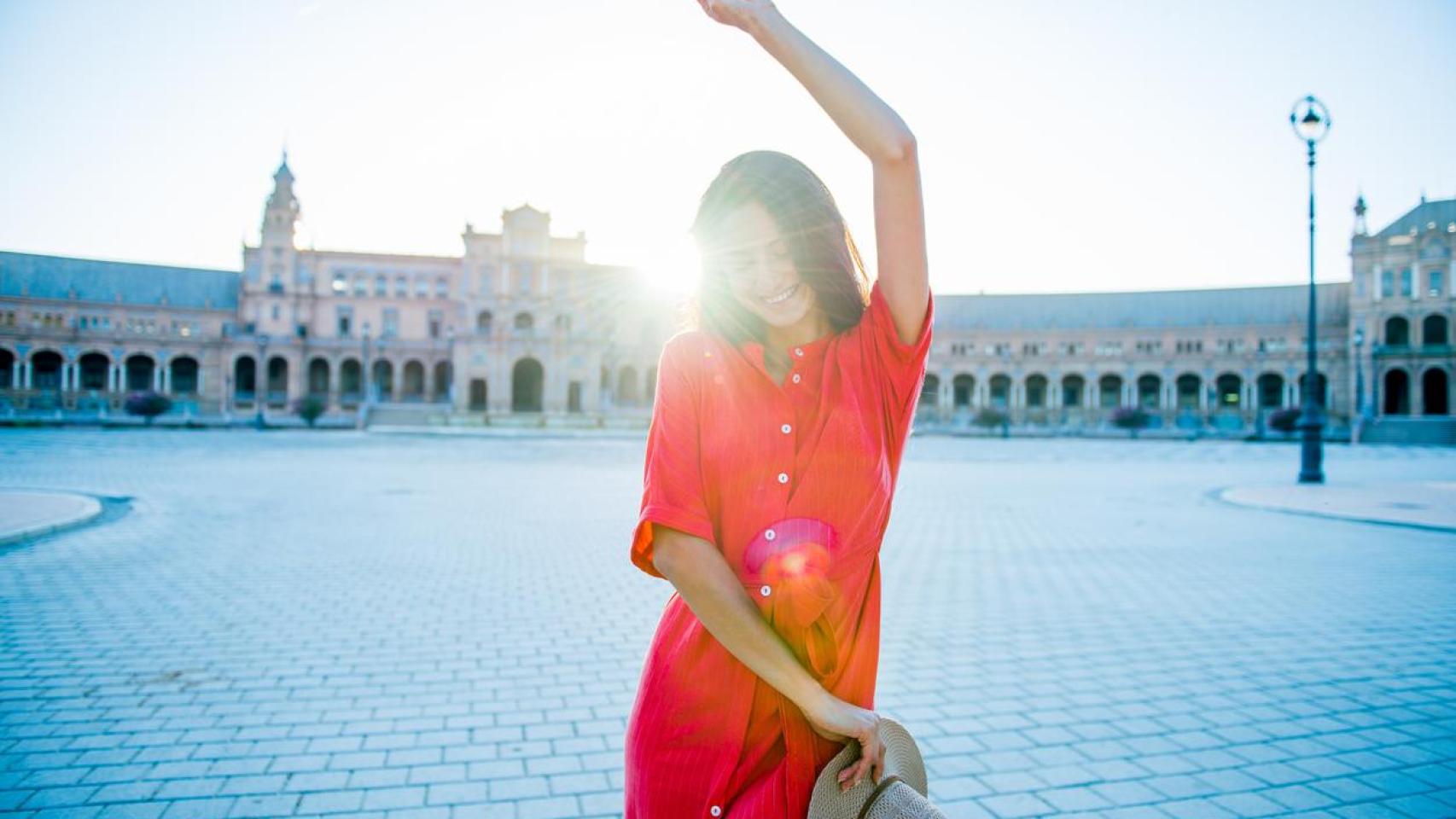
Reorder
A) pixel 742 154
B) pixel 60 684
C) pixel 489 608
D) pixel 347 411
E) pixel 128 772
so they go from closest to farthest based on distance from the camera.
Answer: pixel 742 154, pixel 128 772, pixel 60 684, pixel 489 608, pixel 347 411

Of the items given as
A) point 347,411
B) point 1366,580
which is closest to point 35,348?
point 347,411

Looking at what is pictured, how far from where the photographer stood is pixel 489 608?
7.20m

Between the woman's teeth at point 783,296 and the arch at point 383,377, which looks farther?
the arch at point 383,377

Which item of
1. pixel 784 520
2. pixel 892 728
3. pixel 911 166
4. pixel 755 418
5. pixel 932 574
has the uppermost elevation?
pixel 911 166

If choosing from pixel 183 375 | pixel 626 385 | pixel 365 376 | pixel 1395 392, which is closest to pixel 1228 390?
pixel 1395 392

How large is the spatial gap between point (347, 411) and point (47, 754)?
66.5 metres

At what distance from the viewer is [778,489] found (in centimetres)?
156

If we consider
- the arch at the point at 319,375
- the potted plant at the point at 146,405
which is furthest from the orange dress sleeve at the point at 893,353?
the arch at the point at 319,375

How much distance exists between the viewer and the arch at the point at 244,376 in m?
72.6

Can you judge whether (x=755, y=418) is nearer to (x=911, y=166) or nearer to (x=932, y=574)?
(x=911, y=166)

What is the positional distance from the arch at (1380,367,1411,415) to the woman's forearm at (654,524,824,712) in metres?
80.6

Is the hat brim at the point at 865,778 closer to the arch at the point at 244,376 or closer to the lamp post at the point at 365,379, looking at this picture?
the lamp post at the point at 365,379

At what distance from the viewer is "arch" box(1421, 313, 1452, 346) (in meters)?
64.4

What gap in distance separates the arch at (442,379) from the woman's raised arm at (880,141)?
76508 millimetres
